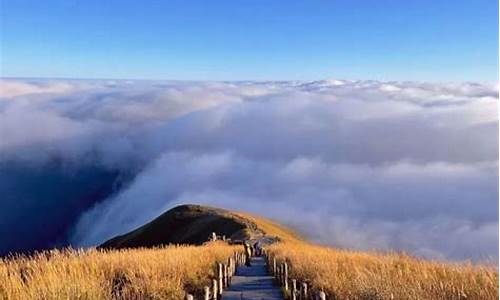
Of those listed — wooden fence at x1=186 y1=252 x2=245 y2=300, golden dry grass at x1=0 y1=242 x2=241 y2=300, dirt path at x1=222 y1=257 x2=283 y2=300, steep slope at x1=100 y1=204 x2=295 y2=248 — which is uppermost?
golden dry grass at x1=0 y1=242 x2=241 y2=300

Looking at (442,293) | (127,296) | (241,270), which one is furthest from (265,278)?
(442,293)

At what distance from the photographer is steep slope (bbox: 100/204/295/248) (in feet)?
234

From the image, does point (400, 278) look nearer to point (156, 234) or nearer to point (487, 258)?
point (487, 258)

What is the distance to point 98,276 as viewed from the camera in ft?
36.7

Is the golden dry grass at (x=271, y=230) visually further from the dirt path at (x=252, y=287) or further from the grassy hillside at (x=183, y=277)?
the grassy hillside at (x=183, y=277)

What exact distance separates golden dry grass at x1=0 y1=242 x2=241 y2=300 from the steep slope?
174 feet

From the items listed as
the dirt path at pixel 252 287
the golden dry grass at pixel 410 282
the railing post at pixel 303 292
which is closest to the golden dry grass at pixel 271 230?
the dirt path at pixel 252 287

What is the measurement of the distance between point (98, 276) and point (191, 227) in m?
A: 69.9

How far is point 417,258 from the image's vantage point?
13688mm

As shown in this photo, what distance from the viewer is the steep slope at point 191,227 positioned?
71.4 metres

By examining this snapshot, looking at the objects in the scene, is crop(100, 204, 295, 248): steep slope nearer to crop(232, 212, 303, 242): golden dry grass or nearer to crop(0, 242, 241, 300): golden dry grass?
crop(232, 212, 303, 242): golden dry grass

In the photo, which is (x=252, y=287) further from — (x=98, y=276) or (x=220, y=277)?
(x=98, y=276)

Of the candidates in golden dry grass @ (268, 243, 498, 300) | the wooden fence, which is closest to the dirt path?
the wooden fence

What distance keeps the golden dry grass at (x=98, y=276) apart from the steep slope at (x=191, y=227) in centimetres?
5301
